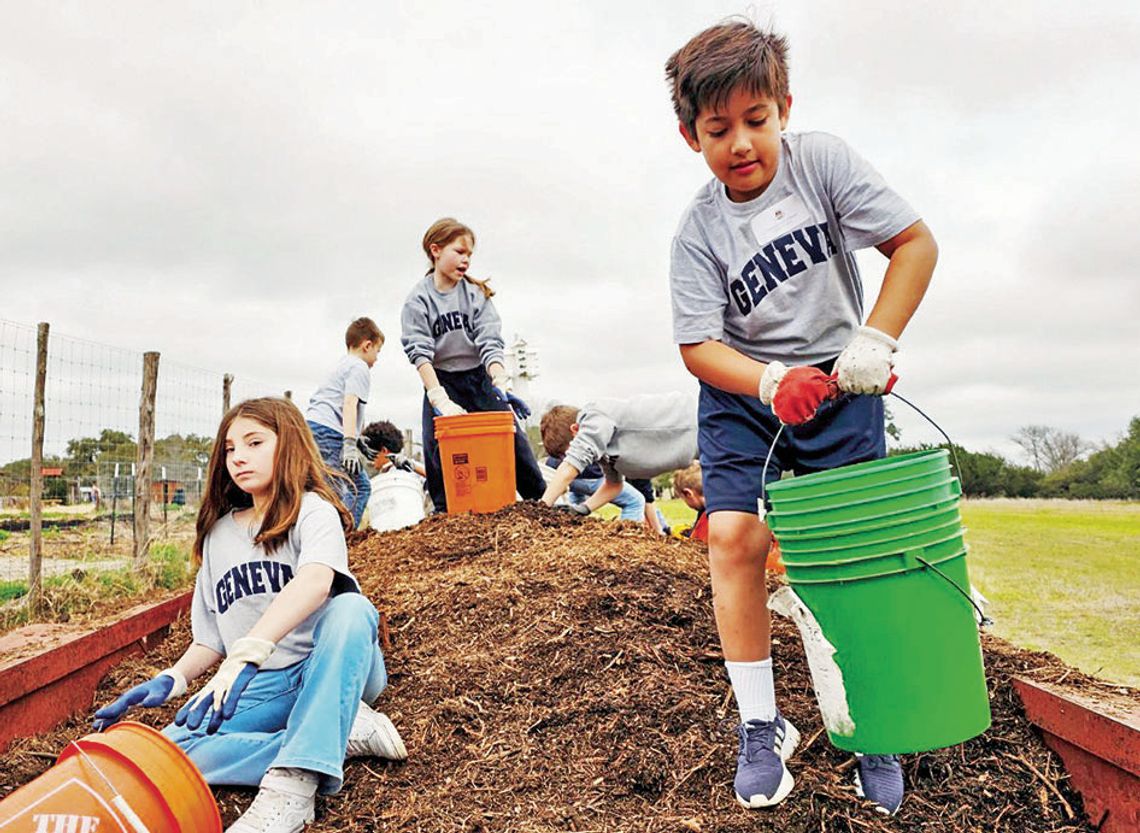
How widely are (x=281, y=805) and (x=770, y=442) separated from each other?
1313 millimetres

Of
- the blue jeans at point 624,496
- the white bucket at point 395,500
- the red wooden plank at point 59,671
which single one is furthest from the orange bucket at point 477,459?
the white bucket at point 395,500

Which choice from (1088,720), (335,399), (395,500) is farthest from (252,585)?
(395,500)

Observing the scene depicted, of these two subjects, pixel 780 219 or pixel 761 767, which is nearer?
pixel 761 767

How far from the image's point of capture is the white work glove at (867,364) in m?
1.64

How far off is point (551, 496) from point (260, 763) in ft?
8.88

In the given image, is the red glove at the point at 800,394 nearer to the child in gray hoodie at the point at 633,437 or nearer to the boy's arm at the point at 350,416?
the child in gray hoodie at the point at 633,437

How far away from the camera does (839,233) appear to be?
192cm

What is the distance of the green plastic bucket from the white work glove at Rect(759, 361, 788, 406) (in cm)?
18

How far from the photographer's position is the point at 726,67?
1.75m

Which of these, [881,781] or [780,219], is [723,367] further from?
[881,781]

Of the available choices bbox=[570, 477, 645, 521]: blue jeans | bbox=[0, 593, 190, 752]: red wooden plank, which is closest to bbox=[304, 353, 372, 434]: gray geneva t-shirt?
bbox=[570, 477, 645, 521]: blue jeans

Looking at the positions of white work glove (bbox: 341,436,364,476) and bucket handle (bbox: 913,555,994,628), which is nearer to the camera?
bucket handle (bbox: 913,555,994,628)

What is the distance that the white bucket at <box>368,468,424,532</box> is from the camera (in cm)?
644

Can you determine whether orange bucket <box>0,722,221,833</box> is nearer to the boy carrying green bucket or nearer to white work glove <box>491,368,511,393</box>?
the boy carrying green bucket
